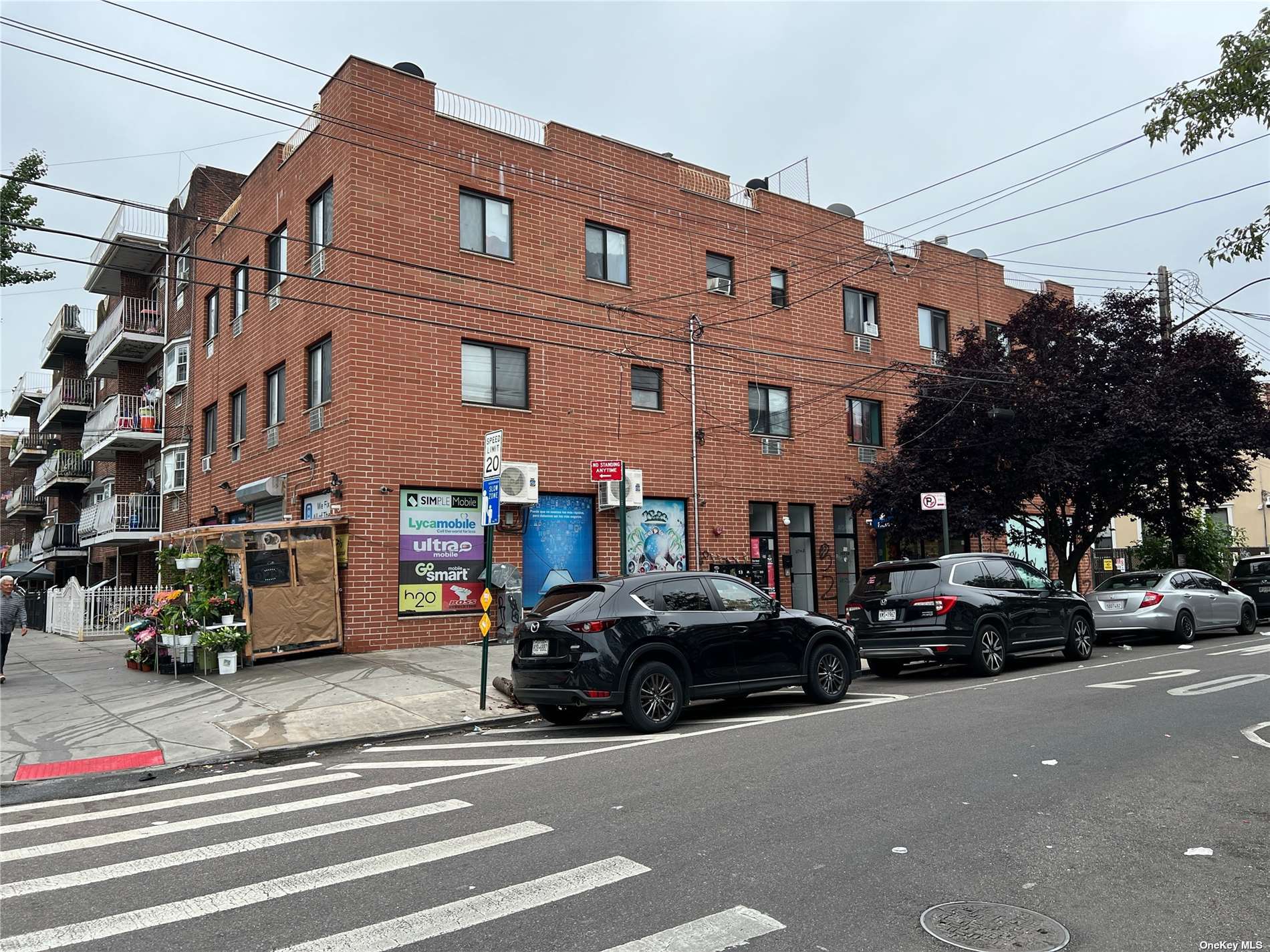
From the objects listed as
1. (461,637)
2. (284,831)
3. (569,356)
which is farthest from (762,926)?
(569,356)

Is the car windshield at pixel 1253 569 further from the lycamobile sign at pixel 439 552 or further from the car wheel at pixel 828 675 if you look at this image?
the lycamobile sign at pixel 439 552

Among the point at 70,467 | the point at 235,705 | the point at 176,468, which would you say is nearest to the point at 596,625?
the point at 235,705

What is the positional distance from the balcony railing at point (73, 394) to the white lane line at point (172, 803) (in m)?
38.1

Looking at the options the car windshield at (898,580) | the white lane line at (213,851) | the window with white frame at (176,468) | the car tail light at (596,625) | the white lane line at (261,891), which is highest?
the window with white frame at (176,468)

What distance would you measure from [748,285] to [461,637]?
11.1 m

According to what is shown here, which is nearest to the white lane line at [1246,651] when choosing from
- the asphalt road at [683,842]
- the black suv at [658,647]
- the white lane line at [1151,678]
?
the white lane line at [1151,678]

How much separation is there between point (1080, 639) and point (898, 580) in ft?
12.1

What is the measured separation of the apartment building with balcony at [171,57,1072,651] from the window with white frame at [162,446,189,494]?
1.92 feet

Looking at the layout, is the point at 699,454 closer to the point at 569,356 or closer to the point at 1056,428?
the point at 569,356

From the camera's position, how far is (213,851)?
572cm

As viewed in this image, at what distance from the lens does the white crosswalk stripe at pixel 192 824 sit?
19.6ft

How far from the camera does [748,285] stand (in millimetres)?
22844

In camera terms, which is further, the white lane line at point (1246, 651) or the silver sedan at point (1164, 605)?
the silver sedan at point (1164, 605)

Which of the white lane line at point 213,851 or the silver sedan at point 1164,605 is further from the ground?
the silver sedan at point 1164,605
